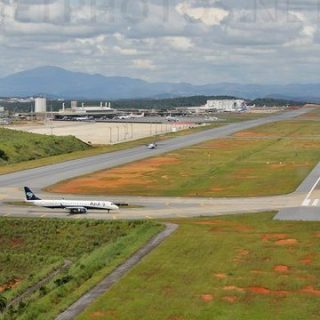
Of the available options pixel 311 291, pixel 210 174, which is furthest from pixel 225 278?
pixel 210 174

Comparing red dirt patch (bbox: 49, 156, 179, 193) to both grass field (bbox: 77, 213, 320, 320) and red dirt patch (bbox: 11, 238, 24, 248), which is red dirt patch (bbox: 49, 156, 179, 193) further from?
grass field (bbox: 77, 213, 320, 320)

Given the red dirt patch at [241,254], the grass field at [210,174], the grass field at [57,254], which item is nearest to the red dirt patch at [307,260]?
the red dirt patch at [241,254]

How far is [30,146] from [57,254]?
99703 millimetres

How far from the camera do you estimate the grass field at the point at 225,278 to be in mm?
48062

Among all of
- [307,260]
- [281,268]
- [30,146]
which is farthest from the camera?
[30,146]

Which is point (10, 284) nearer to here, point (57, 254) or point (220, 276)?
point (57, 254)

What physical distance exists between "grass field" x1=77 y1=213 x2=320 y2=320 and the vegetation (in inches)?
3330

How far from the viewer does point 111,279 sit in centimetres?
5606

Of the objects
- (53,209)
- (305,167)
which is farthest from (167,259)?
(305,167)

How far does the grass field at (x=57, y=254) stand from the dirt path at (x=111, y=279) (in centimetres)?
61

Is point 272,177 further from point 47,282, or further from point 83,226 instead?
point 47,282

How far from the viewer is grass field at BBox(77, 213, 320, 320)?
158 feet

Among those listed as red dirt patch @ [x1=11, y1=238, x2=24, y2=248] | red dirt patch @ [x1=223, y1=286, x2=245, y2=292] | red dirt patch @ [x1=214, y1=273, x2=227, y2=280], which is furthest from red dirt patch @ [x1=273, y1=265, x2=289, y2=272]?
red dirt patch @ [x1=11, y1=238, x2=24, y2=248]

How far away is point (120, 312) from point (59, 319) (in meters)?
4.30
